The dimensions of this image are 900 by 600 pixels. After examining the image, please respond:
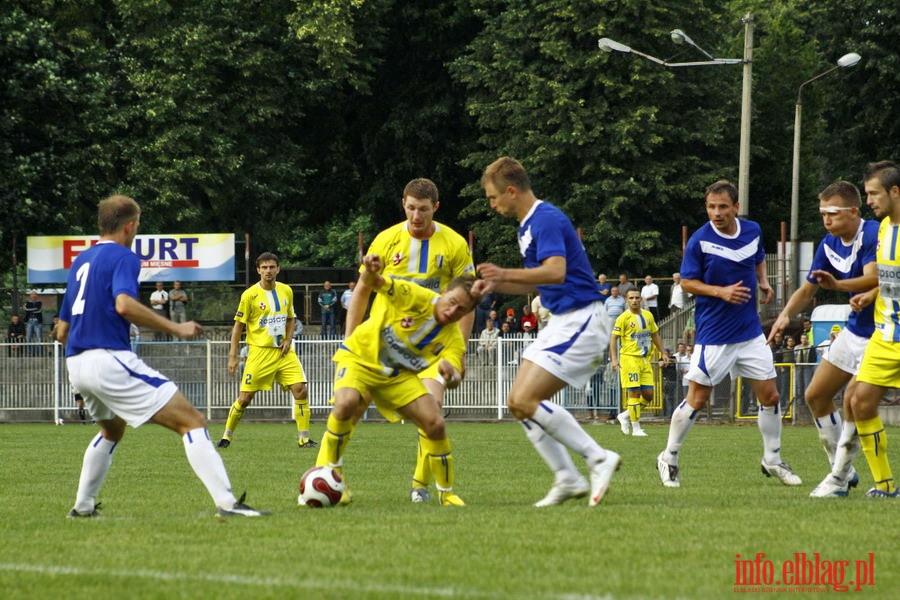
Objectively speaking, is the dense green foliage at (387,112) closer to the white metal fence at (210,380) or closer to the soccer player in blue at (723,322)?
the white metal fence at (210,380)

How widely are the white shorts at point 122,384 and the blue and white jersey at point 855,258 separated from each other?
194 inches

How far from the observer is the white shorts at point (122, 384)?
8.57 m

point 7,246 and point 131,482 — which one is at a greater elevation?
point 7,246

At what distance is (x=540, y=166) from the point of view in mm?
46125

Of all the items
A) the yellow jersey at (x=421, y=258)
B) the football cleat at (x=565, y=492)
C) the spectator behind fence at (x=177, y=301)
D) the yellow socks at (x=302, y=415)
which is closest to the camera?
the football cleat at (x=565, y=492)

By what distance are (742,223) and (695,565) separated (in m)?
5.84

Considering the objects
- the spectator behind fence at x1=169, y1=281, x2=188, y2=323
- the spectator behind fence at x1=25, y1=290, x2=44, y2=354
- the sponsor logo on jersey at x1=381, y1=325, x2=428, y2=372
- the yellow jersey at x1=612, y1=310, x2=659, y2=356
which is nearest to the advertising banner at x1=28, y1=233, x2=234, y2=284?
the spectator behind fence at x1=169, y1=281, x2=188, y2=323

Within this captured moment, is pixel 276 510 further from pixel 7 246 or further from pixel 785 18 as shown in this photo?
pixel 785 18

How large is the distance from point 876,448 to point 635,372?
42.3 feet

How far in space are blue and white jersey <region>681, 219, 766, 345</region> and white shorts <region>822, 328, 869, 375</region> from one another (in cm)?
111

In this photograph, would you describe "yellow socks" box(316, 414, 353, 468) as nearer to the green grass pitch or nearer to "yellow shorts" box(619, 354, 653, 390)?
the green grass pitch

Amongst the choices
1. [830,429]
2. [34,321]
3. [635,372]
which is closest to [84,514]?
[830,429]

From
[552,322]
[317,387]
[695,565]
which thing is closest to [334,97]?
[317,387]

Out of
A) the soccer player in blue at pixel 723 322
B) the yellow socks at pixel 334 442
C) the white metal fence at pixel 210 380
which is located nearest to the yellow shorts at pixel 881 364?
the soccer player in blue at pixel 723 322
